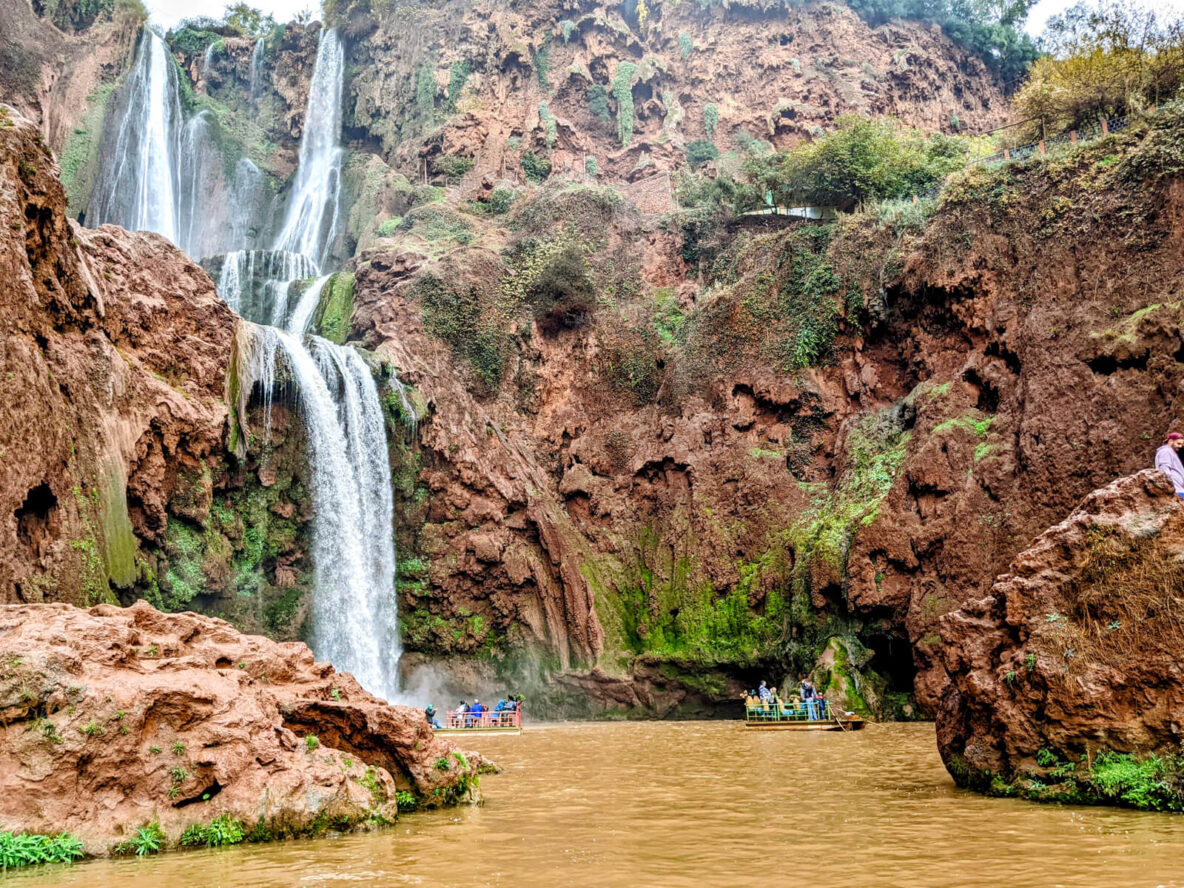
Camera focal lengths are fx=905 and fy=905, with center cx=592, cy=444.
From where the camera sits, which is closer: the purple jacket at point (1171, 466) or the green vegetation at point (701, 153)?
the purple jacket at point (1171, 466)

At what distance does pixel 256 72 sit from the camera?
60.6 meters

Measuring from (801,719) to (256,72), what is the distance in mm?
56629

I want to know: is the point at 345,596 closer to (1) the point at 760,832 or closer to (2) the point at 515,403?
(2) the point at 515,403

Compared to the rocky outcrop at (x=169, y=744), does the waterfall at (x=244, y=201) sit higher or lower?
higher

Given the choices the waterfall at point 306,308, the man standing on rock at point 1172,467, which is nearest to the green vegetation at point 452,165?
the waterfall at point 306,308

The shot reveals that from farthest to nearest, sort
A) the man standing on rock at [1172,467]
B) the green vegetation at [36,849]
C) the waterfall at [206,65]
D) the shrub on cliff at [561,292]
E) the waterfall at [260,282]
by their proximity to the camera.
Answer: the waterfall at [206,65] < the waterfall at [260,282] < the shrub on cliff at [561,292] < the man standing on rock at [1172,467] < the green vegetation at [36,849]

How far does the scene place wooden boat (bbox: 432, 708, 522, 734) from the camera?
23500 mm

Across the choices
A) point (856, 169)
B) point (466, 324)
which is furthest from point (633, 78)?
point (466, 324)

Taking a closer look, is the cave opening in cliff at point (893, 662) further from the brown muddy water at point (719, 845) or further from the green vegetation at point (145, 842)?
the green vegetation at point (145, 842)

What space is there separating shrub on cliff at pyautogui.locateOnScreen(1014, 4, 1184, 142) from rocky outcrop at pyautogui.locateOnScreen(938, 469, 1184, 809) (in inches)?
890

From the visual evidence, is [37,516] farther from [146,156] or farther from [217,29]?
[217,29]

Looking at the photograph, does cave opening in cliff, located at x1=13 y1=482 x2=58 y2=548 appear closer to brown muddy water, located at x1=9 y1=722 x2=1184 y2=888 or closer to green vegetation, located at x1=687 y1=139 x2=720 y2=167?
brown muddy water, located at x1=9 y1=722 x2=1184 y2=888

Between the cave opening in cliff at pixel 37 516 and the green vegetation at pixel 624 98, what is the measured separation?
4246 centimetres

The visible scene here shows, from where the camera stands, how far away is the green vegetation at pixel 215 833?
26.4 ft
